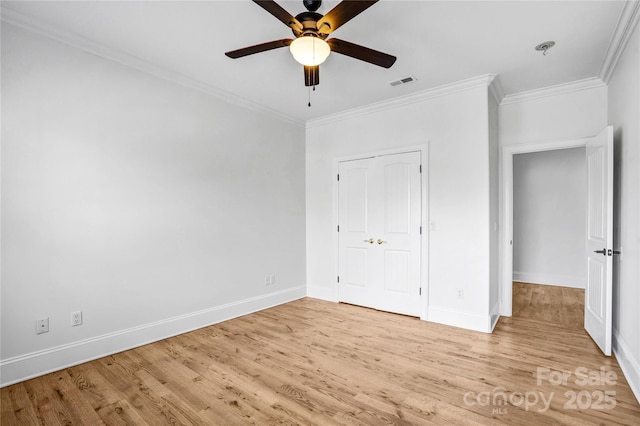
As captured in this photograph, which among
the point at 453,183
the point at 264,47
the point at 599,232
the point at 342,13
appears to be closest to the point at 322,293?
the point at 453,183

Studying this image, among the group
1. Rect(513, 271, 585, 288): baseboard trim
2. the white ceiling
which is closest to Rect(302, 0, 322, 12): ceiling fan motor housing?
the white ceiling

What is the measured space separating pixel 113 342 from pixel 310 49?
3111 mm

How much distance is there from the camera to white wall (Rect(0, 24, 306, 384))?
8.36 feet

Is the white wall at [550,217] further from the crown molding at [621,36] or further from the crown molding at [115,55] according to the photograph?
the crown molding at [115,55]

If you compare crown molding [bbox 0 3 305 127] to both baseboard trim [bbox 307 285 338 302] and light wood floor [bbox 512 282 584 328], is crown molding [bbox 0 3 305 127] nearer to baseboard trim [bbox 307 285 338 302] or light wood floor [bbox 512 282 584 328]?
baseboard trim [bbox 307 285 338 302]

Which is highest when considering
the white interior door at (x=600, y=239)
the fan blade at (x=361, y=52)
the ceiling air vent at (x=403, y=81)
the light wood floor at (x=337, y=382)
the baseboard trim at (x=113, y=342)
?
the ceiling air vent at (x=403, y=81)

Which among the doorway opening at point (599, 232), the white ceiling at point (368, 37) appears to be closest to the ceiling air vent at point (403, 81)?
the white ceiling at point (368, 37)

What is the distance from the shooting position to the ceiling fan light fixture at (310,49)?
2.10 metres

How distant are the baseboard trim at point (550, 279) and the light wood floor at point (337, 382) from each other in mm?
2617

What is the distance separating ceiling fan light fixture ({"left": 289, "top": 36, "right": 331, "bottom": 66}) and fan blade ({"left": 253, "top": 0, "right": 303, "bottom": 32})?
3.1 inches

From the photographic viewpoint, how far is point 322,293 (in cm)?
502

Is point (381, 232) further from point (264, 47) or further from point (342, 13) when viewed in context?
point (342, 13)

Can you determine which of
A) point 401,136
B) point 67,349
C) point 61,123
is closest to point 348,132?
point 401,136

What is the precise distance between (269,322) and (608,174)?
376 cm
